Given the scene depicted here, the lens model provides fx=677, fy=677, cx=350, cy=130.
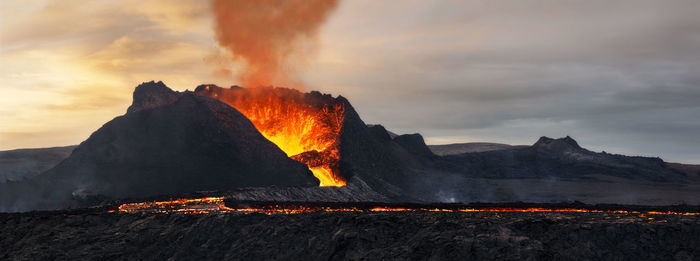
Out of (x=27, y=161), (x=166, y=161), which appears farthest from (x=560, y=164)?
(x=27, y=161)

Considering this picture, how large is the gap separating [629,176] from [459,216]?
100503 millimetres

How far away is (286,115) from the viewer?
106m

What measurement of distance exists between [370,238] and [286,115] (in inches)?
2951

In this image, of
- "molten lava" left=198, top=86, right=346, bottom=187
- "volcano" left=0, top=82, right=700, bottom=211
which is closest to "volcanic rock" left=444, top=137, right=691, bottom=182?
"volcano" left=0, top=82, right=700, bottom=211

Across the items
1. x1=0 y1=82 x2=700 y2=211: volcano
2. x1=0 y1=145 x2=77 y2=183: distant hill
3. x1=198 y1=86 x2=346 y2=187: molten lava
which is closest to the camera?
x1=0 y1=82 x2=700 y2=211: volcano

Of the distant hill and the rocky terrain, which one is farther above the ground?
the distant hill

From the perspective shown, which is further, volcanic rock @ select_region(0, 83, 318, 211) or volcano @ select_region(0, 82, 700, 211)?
volcano @ select_region(0, 82, 700, 211)

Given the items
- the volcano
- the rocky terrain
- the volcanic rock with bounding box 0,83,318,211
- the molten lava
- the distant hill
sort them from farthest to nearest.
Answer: the distant hill → the molten lava → the volcano → the volcanic rock with bounding box 0,83,318,211 → the rocky terrain

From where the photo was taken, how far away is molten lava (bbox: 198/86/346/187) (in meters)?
105

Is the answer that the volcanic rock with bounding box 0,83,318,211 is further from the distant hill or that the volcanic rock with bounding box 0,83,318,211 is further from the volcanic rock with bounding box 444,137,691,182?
the volcanic rock with bounding box 444,137,691,182

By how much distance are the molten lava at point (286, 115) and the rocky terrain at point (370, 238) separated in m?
62.4

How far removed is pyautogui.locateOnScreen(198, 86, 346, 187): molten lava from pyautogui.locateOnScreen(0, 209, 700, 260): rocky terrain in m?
62.4

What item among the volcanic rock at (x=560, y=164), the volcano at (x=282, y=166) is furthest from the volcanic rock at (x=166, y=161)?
the volcanic rock at (x=560, y=164)

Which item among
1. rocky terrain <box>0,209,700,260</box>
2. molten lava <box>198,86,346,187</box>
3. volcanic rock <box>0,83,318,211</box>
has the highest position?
molten lava <box>198,86,346,187</box>
